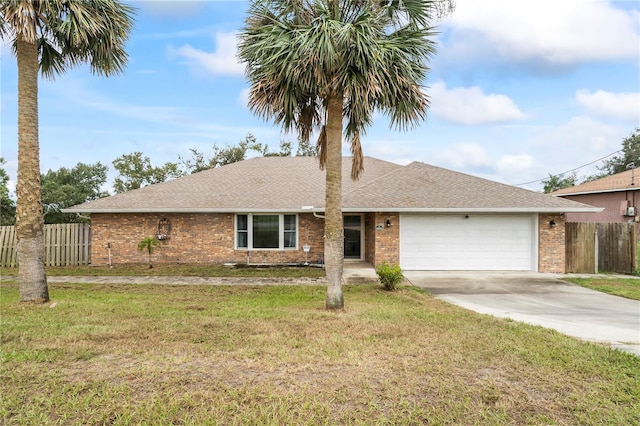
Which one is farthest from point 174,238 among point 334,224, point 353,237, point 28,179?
point 334,224

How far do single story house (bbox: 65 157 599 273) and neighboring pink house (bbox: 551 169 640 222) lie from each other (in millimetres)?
10392

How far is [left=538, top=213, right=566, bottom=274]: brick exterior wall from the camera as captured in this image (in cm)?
1342

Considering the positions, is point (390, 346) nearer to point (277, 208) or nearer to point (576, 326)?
point (576, 326)

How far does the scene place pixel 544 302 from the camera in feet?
29.0

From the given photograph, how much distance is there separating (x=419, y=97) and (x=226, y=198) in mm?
9818

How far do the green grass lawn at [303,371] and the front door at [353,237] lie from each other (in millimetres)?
9510

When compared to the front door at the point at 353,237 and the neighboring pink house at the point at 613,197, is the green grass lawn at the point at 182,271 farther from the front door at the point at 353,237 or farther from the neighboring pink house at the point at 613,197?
the neighboring pink house at the point at 613,197

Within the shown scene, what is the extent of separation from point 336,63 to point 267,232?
938 centimetres

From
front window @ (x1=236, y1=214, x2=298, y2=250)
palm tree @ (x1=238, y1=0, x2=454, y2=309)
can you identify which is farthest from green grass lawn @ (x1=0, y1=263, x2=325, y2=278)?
palm tree @ (x1=238, y1=0, x2=454, y2=309)

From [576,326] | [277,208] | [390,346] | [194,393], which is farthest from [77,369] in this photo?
[277,208]

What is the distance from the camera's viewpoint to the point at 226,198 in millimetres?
15438

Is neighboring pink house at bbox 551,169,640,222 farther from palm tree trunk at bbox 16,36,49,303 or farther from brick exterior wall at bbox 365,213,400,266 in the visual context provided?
palm tree trunk at bbox 16,36,49,303

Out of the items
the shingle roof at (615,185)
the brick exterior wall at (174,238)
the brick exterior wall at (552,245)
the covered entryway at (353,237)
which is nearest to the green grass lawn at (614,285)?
the brick exterior wall at (552,245)

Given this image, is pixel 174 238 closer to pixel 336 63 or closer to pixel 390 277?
pixel 390 277
